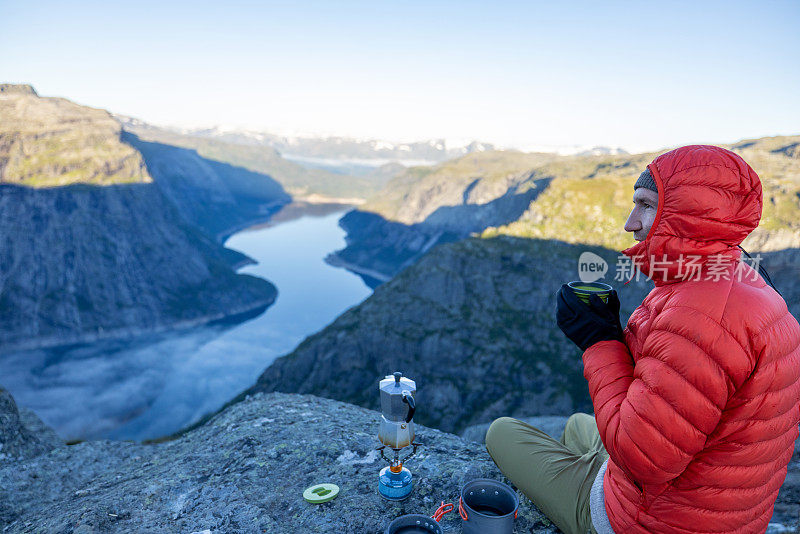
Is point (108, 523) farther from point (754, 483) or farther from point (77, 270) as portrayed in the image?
point (77, 270)

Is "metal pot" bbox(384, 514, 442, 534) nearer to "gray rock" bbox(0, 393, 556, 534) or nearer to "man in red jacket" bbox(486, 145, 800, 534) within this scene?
"gray rock" bbox(0, 393, 556, 534)

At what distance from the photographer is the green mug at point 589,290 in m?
4.19

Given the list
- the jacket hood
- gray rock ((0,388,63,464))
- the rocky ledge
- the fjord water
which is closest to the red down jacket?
the jacket hood

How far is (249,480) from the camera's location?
7.58 metres

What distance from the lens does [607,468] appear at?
15.6ft

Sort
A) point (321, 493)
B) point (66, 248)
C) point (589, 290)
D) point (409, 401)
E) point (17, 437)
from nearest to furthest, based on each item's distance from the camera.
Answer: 1. point (589, 290)
2. point (409, 401)
3. point (321, 493)
4. point (17, 437)
5. point (66, 248)

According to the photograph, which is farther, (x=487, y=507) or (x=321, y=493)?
(x=321, y=493)

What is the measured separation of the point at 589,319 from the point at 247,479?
23.0 ft

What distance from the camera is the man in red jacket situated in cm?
318

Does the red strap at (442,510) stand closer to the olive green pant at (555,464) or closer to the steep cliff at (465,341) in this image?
the olive green pant at (555,464)

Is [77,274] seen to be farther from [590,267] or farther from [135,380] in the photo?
[590,267]

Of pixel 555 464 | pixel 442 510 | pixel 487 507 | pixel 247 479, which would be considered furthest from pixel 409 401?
pixel 247 479

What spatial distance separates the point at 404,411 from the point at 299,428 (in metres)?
4.72

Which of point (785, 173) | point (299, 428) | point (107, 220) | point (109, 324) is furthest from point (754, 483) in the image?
point (107, 220)
